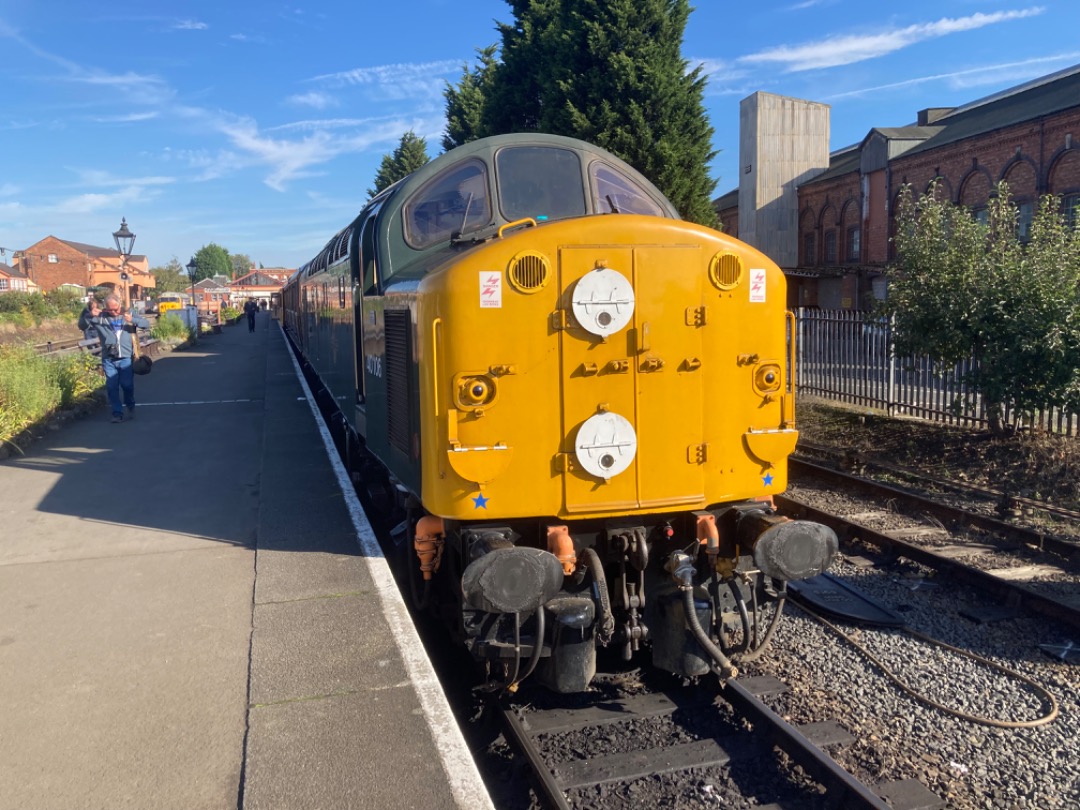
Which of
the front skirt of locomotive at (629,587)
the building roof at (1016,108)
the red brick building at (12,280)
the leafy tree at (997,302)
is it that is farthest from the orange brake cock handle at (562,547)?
the red brick building at (12,280)

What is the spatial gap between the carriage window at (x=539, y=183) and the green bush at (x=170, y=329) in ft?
93.5

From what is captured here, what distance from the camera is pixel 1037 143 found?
2731 cm

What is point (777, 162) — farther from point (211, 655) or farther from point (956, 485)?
point (211, 655)

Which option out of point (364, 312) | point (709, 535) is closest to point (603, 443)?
point (709, 535)

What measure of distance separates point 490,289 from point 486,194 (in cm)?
155

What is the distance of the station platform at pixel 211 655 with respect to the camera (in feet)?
11.0

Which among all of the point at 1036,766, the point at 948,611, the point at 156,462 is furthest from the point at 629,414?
the point at 156,462

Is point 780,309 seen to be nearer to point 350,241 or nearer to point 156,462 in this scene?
point 350,241

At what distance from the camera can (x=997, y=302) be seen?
32.3 feet

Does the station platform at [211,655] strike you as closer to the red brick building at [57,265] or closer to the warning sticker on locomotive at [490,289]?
the warning sticker on locomotive at [490,289]

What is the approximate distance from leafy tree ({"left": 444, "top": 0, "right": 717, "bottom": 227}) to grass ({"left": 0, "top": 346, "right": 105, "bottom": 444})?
10459mm

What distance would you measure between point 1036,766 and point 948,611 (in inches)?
80.7

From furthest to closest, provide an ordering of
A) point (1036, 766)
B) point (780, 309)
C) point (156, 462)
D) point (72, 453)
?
point (72, 453) < point (156, 462) < point (780, 309) < point (1036, 766)

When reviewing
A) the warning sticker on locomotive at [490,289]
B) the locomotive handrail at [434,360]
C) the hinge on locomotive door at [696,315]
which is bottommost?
the locomotive handrail at [434,360]
